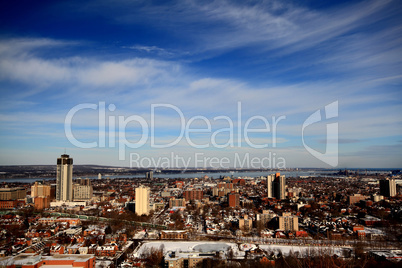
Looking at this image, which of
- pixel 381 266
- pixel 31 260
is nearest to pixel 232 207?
pixel 381 266

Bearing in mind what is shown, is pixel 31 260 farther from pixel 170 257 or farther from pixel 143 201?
pixel 143 201

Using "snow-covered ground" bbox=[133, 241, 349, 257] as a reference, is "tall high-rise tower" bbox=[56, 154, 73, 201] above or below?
above

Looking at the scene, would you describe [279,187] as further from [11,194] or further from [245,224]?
[11,194]

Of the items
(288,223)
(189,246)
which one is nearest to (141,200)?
(189,246)

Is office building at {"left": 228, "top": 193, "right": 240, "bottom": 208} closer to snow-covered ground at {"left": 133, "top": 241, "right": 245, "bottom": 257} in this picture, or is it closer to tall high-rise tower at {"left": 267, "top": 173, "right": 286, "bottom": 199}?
tall high-rise tower at {"left": 267, "top": 173, "right": 286, "bottom": 199}

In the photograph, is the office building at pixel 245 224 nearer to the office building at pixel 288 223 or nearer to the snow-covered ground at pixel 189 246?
the office building at pixel 288 223

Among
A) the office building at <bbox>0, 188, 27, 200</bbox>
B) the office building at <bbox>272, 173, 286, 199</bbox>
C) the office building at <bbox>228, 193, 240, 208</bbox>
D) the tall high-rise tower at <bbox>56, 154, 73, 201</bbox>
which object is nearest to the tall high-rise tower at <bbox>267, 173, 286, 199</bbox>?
the office building at <bbox>272, 173, 286, 199</bbox>

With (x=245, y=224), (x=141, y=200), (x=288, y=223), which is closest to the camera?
(x=288, y=223)

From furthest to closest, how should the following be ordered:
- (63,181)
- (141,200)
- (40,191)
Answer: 1. (40,191)
2. (63,181)
3. (141,200)
